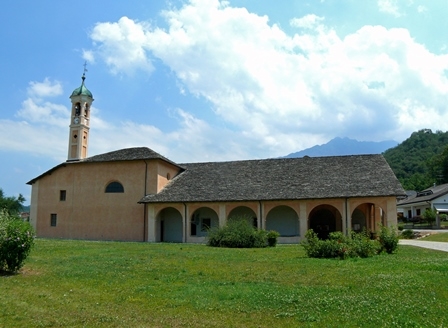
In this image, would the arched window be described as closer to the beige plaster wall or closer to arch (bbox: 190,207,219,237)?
the beige plaster wall

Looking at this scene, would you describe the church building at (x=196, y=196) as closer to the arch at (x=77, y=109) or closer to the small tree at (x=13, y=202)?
the arch at (x=77, y=109)

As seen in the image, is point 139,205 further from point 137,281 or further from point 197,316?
Result: point 197,316

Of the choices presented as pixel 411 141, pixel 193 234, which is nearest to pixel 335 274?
pixel 193 234

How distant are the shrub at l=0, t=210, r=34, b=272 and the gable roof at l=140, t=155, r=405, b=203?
60.6 ft

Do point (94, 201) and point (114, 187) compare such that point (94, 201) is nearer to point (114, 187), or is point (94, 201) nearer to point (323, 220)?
point (114, 187)

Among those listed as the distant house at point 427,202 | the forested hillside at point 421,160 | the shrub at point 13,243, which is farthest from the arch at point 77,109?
the forested hillside at point 421,160

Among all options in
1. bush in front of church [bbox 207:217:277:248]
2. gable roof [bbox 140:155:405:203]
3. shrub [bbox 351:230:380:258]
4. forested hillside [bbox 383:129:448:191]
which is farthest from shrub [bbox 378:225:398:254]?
forested hillside [bbox 383:129:448:191]

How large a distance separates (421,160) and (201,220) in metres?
63.7

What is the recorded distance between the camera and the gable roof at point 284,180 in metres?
29.0

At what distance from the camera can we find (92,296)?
8.94 m

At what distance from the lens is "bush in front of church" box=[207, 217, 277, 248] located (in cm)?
2456

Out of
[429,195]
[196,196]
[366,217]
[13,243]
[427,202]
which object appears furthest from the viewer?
[429,195]

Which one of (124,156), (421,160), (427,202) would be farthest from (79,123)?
(421,160)

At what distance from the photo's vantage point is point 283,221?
32.4 meters
